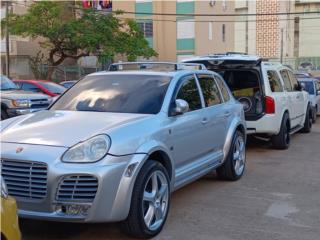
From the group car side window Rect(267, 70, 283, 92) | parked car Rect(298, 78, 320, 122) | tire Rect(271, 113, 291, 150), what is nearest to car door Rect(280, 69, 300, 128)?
car side window Rect(267, 70, 283, 92)

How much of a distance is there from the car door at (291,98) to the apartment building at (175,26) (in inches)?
1183

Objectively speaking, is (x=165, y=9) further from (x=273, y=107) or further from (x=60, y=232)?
(x=60, y=232)

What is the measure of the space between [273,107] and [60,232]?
19.9ft

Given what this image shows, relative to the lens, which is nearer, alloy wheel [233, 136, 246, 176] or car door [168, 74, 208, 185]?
car door [168, 74, 208, 185]

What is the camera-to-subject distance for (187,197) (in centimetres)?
686

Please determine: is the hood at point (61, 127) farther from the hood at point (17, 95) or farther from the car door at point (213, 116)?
the hood at point (17, 95)

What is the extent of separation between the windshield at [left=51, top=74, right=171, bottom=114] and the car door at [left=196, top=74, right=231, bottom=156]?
35.3 inches

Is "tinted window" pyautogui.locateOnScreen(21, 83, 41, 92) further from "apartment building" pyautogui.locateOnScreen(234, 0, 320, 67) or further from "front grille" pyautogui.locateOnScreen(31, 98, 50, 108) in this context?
"apartment building" pyautogui.locateOnScreen(234, 0, 320, 67)

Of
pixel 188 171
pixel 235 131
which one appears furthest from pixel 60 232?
pixel 235 131

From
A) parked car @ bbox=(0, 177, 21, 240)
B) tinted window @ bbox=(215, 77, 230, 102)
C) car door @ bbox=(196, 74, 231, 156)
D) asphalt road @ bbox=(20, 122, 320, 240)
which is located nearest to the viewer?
parked car @ bbox=(0, 177, 21, 240)

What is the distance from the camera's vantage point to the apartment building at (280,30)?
200ft

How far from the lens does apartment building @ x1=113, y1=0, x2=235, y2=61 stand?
4156cm

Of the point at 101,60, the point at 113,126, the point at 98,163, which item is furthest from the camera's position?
the point at 101,60

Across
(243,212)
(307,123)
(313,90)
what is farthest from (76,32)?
(243,212)
